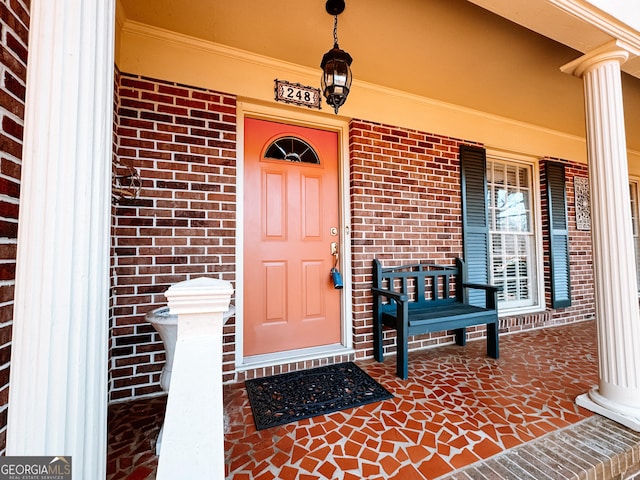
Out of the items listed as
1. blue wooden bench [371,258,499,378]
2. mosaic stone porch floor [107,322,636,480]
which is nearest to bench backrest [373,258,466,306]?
blue wooden bench [371,258,499,378]

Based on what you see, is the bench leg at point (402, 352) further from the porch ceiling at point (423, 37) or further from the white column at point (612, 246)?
the porch ceiling at point (423, 37)

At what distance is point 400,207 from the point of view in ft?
8.70

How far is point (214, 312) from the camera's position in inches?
27.4

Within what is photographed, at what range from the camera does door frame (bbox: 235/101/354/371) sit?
212 centimetres

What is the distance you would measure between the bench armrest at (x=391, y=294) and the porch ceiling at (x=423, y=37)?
1763mm

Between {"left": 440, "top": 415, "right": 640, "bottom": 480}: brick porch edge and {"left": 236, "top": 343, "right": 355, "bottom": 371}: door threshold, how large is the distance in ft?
4.06

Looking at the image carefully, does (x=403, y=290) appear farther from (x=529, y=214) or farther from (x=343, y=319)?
(x=529, y=214)

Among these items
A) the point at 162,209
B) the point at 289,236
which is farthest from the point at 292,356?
the point at 162,209

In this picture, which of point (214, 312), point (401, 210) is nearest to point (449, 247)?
point (401, 210)

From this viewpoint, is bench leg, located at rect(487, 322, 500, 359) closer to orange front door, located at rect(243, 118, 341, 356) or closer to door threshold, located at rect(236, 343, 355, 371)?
door threshold, located at rect(236, 343, 355, 371)

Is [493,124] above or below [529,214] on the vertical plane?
above

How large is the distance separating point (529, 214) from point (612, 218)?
→ 2.10m

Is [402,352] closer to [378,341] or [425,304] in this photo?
[378,341]

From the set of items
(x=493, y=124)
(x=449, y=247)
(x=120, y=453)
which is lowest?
(x=120, y=453)
